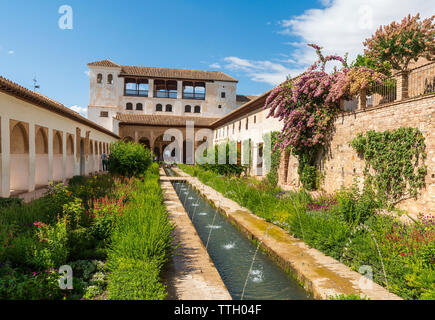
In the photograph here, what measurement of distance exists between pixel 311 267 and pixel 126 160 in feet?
36.4

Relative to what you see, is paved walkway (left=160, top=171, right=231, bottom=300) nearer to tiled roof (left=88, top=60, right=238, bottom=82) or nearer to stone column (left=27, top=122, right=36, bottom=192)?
stone column (left=27, top=122, right=36, bottom=192)

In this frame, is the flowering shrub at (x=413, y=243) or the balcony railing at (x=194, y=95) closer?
the flowering shrub at (x=413, y=243)

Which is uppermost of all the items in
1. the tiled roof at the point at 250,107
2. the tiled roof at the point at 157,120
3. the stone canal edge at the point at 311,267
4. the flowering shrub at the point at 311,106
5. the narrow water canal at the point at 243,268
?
the tiled roof at the point at 157,120

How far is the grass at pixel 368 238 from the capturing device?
Result: 3.70 meters

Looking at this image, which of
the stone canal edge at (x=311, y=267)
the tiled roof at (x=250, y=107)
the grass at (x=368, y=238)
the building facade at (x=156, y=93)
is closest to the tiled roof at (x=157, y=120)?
the building facade at (x=156, y=93)

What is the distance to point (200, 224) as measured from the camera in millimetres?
8414

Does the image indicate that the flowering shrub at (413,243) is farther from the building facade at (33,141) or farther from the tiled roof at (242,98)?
the tiled roof at (242,98)

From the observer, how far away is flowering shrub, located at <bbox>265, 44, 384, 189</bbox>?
34.0ft

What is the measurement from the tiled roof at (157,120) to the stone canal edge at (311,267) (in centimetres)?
2808

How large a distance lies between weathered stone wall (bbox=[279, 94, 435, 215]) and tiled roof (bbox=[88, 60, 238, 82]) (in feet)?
94.1

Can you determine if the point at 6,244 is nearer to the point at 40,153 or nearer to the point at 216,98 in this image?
the point at 40,153

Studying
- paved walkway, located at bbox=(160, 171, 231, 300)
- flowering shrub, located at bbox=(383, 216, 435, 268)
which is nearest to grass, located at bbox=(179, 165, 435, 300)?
flowering shrub, located at bbox=(383, 216, 435, 268)
